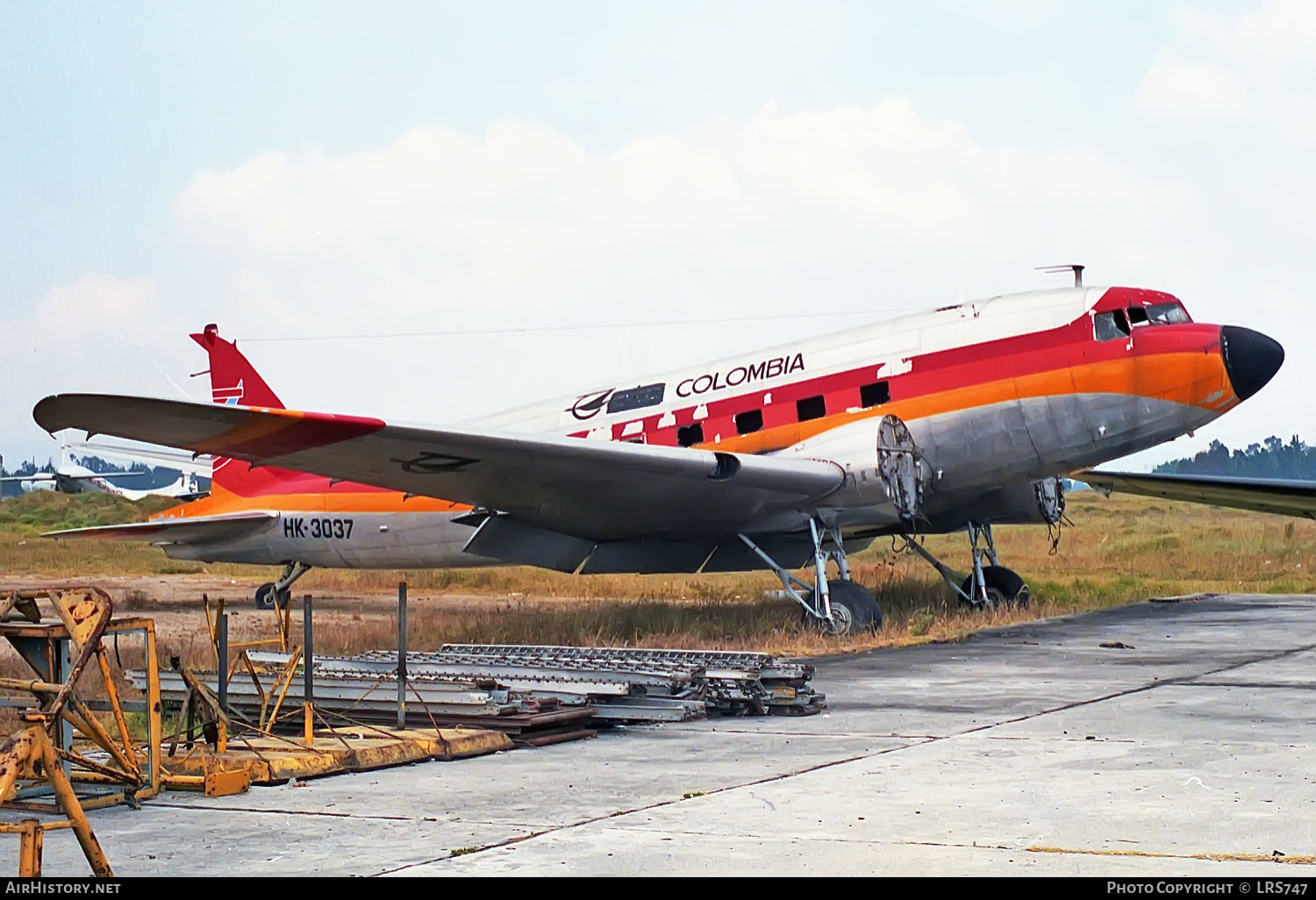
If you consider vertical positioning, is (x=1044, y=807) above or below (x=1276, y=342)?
below

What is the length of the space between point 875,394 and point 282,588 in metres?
11.6

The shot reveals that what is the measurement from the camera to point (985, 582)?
2288cm

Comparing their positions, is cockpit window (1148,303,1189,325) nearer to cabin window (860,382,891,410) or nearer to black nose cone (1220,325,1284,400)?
black nose cone (1220,325,1284,400)

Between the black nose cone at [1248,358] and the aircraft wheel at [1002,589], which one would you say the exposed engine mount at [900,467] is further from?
the aircraft wheel at [1002,589]

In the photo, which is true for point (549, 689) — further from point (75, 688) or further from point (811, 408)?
point (811, 408)

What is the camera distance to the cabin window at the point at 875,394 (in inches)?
734

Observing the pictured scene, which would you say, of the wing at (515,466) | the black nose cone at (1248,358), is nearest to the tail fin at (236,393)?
the wing at (515,466)

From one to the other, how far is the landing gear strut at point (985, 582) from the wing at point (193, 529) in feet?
34.1

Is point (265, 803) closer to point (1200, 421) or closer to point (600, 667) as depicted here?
point (600, 667)

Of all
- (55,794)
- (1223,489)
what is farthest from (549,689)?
(1223,489)

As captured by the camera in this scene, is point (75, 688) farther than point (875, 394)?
No
